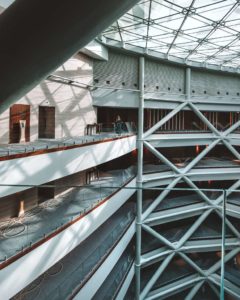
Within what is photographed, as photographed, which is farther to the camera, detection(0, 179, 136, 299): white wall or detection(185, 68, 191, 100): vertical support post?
detection(185, 68, 191, 100): vertical support post

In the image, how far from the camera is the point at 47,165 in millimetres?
8812

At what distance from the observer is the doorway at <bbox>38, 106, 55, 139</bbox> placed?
13.3 metres

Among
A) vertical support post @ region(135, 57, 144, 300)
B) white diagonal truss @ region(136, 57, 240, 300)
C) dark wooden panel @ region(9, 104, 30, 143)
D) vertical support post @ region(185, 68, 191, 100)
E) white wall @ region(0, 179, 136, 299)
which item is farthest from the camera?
vertical support post @ region(185, 68, 191, 100)

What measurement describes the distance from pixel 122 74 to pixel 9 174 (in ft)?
44.5

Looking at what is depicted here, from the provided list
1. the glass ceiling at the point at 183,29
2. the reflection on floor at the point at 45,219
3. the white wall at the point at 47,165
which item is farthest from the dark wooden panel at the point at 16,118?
the glass ceiling at the point at 183,29

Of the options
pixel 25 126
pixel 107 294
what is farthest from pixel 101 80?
pixel 107 294

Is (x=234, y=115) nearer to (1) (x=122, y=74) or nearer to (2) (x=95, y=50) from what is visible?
(1) (x=122, y=74)

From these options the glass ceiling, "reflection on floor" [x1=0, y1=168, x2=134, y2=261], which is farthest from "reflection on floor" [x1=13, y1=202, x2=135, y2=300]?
the glass ceiling

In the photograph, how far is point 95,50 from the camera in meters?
16.0

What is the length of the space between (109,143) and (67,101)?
3638mm

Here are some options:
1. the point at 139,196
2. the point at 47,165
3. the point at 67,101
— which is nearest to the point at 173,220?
the point at 139,196

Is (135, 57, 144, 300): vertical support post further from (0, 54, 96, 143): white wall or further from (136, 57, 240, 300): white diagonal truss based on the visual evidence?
(0, 54, 96, 143): white wall

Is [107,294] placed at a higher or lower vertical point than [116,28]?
lower

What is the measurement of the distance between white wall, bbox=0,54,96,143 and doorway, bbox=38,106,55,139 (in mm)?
309
